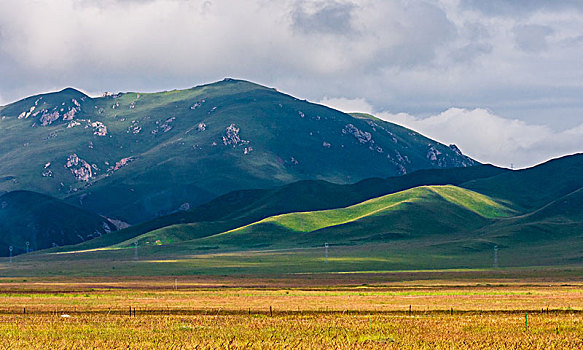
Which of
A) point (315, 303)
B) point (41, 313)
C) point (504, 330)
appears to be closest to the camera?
point (504, 330)

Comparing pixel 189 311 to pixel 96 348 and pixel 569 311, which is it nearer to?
pixel 96 348

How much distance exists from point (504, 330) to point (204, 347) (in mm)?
22195

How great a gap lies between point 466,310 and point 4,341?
42.8m

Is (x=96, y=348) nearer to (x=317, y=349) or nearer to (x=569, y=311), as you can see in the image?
(x=317, y=349)

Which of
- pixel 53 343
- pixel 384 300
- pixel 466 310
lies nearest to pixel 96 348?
pixel 53 343

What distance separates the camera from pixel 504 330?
5850 centimetres

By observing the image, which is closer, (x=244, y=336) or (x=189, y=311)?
(x=244, y=336)

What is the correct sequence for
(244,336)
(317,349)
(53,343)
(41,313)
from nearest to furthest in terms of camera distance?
(317,349) < (53,343) < (244,336) < (41,313)

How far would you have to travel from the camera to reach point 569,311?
77750mm

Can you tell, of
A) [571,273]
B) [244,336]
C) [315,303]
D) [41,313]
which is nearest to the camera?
[244,336]

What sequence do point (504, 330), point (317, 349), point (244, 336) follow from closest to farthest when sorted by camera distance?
point (317, 349) → point (244, 336) → point (504, 330)

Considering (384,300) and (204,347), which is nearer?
(204,347)

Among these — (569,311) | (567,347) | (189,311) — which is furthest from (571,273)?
(567,347)

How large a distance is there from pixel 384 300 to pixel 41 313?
1559 inches
